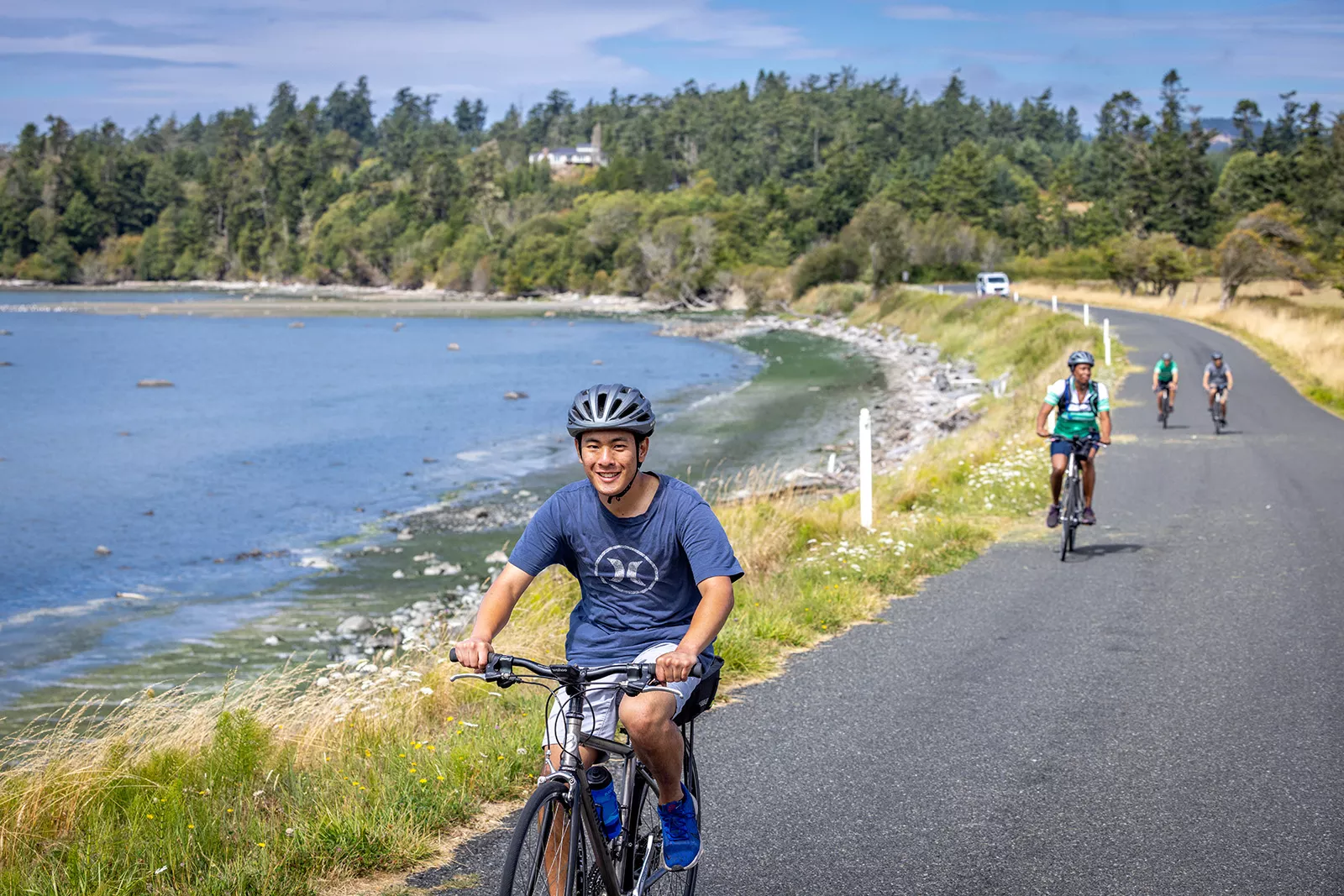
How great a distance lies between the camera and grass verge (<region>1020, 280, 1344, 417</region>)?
31312mm

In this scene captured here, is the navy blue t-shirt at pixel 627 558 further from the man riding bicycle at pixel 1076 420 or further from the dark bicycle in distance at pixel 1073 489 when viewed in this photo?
the dark bicycle in distance at pixel 1073 489

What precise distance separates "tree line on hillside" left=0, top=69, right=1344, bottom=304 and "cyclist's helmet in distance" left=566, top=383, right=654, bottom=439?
59.1 meters

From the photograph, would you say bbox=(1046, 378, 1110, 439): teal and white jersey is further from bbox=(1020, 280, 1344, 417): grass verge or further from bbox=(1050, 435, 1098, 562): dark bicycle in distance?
bbox=(1020, 280, 1344, 417): grass verge

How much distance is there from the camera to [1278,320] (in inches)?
1786

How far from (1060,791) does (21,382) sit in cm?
6435

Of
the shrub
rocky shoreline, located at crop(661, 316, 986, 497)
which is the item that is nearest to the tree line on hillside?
the shrub

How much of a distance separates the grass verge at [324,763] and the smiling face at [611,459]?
211 centimetres

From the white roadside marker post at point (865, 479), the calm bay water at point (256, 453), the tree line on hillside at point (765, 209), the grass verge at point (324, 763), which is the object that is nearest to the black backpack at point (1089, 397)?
the grass verge at point (324, 763)

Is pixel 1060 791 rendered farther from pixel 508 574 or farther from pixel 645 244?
pixel 645 244

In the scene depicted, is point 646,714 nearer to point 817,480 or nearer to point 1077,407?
point 1077,407

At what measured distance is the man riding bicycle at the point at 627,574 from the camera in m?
4.09

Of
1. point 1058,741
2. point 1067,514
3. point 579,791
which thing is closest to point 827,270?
point 1067,514

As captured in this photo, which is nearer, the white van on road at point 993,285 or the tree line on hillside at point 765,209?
the white van on road at point 993,285

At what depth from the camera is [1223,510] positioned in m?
15.4
